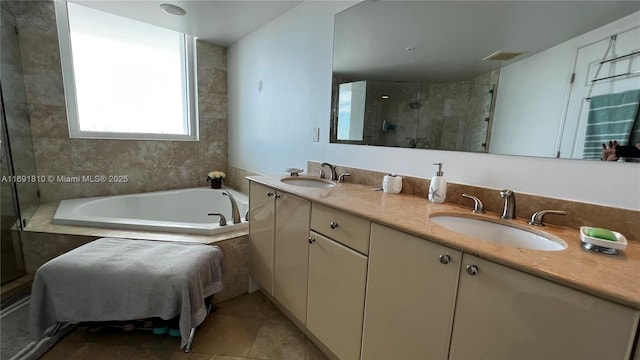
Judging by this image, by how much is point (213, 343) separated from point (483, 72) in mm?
2012

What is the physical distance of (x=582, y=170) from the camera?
0.92 m

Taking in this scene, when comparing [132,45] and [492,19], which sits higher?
[132,45]

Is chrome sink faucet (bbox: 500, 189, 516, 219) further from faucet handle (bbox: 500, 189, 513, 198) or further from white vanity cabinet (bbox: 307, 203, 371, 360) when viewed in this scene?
white vanity cabinet (bbox: 307, 203, 371, 360)

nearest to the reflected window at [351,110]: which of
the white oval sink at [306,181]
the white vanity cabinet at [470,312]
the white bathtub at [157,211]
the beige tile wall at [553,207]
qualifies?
the white oval sink at [306,181]

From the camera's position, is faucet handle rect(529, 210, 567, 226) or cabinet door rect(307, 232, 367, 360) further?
cabinet door rect(307, 232, 367, 360)

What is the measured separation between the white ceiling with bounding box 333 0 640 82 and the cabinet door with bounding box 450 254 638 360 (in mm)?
913

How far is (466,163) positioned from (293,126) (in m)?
1.42

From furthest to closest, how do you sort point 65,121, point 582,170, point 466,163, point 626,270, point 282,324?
point 65,121, point 282,324, point 466,163, point 582,170, point 626,270

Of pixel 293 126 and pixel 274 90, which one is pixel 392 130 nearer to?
pixel 293 126

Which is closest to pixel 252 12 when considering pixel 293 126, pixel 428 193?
pixel 293 126

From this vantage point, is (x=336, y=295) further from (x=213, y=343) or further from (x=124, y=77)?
(x=124, y=77)

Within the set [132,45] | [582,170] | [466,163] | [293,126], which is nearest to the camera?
[582,170]

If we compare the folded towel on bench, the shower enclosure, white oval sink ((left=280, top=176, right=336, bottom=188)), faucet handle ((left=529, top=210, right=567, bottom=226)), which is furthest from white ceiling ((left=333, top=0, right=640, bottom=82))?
the shower enclosure

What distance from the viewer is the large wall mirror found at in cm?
88
